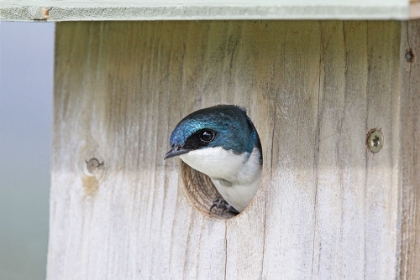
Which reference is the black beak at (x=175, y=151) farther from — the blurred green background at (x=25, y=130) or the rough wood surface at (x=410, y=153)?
the blurred green background at (x=25, y=130)

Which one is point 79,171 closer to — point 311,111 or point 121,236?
point 121,236

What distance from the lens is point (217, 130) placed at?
2.14 meters

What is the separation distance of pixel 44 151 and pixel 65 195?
4.65 ft

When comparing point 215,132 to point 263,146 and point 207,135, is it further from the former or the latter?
point 263,146

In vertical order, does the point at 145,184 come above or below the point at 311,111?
below

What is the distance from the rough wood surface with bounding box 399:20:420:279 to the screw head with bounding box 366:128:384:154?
5 centimetres

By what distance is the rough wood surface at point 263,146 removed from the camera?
5.73 ft

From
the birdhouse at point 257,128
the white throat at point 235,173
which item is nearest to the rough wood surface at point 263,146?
the birdhouse at point 257,128

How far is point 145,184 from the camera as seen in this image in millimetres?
2137

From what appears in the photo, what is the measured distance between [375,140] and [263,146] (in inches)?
10.5

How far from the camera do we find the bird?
2.03 m

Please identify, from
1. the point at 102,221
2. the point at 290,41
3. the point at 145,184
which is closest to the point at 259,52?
the point at 290,41

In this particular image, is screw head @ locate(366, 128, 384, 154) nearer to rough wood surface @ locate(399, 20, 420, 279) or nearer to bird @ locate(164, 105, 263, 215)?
rough wood surface @ locate(399, 20, 420, 279)

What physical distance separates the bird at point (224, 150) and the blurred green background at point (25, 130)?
1.17 metres
